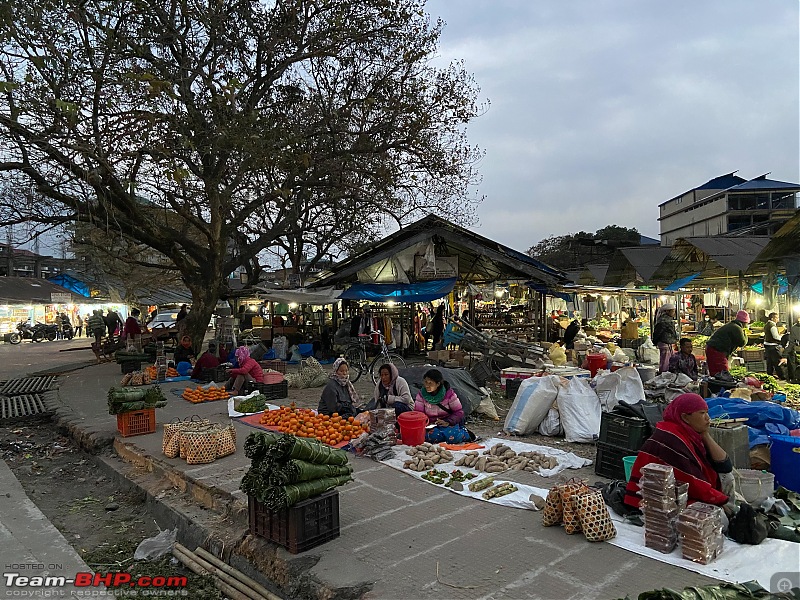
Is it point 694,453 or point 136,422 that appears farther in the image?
point 136,422

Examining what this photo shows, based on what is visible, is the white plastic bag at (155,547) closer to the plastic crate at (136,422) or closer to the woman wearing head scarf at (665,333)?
the plastic crate at (136,422)

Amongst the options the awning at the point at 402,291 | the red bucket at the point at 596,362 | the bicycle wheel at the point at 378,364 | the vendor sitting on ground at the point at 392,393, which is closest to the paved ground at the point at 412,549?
the vendor sitting on ground at the point at 392,393

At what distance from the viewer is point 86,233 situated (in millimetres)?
20969

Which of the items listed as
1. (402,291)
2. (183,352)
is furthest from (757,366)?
(183,352)

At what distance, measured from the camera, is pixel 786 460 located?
487 centimetres

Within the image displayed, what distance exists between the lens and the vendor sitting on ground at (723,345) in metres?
8.41

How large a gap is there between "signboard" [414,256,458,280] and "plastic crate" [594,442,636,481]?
10.3 meters

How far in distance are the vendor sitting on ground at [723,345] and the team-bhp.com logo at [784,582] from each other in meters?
5.88

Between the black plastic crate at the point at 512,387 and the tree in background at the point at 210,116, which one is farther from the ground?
the tree in background at the point at 210,116

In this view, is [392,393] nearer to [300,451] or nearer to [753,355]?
[300,451]

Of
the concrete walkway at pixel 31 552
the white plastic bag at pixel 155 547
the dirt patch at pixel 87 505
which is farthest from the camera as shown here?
the white plastic bag at pixel 155 547

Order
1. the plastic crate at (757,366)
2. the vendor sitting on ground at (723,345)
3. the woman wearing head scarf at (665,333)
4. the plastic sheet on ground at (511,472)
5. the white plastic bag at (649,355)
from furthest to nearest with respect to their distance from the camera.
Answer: the white plastic bag at (649,355), the plastic crate at (757,366), the woman wearing head scarf at (665,333), the vendor sitting on ground at (723,345), the plastic sheet on ground at (511,472)

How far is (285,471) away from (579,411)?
4.73 m

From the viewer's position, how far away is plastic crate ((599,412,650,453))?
5.26 metres
